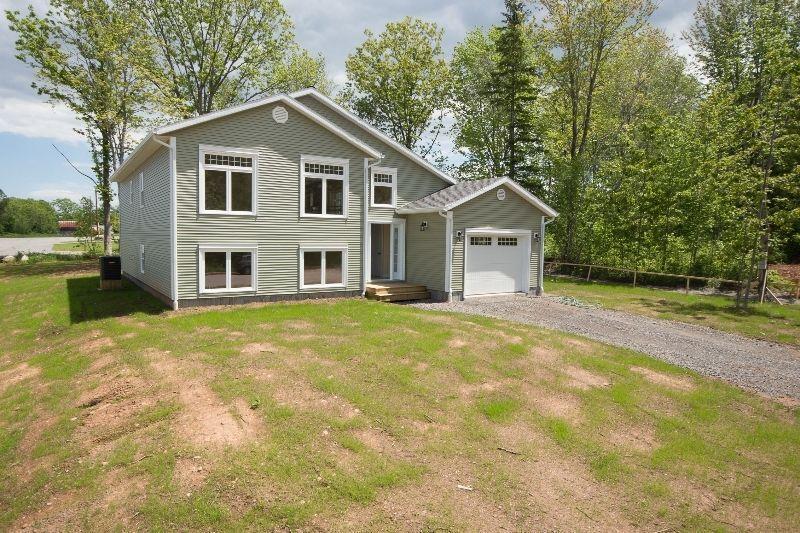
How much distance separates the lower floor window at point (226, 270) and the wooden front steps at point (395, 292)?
4106mm

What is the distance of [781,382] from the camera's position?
951 cm

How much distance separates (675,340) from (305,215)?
37.3 ft

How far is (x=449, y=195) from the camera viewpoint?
17.6 m

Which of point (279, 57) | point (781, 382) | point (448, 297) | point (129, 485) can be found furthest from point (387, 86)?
point (129, 485)

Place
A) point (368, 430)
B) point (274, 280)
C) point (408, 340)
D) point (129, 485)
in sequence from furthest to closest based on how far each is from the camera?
1. point (274, 280)
2. point (408, 340)
3. point (368, 430)
4. point (129, 485)

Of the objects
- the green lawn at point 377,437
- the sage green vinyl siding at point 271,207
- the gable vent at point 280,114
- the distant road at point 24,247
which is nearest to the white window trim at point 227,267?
the sage green vinyl siding at point 271,207

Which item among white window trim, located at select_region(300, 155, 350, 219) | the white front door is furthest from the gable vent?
the white front door

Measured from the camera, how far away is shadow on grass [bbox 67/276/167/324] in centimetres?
1380

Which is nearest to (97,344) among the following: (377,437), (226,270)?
(226,270)

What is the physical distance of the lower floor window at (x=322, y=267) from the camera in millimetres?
15625

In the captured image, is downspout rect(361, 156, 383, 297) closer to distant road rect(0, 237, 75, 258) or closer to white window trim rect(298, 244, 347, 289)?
white window trim rect(298, 244, 347, 289)

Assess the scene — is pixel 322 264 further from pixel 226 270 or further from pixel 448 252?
pixel 448 252

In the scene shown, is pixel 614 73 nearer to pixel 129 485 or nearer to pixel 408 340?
pixel 408 340

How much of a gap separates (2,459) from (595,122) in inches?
1275
